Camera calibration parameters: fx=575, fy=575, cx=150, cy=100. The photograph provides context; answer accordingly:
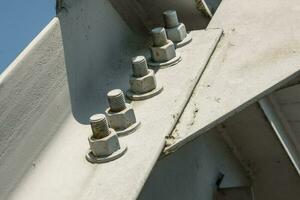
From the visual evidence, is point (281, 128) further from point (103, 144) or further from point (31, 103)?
point (31, 103)

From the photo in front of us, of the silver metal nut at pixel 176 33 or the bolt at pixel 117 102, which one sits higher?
the bolt at pixel 117 102

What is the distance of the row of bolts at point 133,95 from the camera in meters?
1.26

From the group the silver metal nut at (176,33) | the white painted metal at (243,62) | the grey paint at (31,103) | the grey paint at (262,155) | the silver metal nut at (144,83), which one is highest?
the grey paint at (31,103)

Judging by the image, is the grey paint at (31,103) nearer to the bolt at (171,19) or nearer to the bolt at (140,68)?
the bolt at (140,68)

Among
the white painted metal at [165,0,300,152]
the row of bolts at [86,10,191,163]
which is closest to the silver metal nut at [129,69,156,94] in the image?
the row of bolts at [86,10,191,163]

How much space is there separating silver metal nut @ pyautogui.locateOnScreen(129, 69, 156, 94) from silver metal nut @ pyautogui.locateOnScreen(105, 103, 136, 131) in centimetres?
13

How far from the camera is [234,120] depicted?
6.15 feet

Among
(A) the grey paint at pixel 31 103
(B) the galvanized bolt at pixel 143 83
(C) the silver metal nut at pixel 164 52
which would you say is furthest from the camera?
(C) the silver metal nut at pixel 164 52

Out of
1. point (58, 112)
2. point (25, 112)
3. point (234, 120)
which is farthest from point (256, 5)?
point (25, 112)

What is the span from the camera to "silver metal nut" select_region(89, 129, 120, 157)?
4.10 feet

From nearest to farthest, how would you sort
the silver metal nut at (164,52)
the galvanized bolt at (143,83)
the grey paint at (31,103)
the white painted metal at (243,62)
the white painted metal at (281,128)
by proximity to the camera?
the grey paint at (31,103) → the white painted metal at (243,62) → the galvanized bolt at (143,83) → the silver metal nut at (164,52) → the white painted metal at (281,128)

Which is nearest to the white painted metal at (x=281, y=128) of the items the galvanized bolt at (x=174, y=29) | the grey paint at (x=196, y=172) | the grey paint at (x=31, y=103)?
the grey paint at (x=196, y=172)

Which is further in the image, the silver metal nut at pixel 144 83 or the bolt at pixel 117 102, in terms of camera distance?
the silver metal nut at pixel 144 83

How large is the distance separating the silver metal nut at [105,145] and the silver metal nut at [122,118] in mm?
59
